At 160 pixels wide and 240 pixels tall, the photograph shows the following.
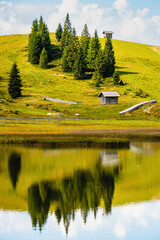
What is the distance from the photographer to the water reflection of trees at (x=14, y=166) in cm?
3234

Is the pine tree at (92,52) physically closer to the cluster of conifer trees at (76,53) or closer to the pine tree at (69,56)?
the cluster of conifer trees at (76,53)

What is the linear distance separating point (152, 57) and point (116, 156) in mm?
134221

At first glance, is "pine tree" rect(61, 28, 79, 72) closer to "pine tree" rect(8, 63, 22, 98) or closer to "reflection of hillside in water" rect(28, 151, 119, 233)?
"pine tree" rect(8, 63, 22, 98)

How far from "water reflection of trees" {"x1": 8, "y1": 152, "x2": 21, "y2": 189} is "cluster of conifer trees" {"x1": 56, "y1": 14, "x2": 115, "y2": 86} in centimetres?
7940

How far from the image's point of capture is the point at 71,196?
26969 mm

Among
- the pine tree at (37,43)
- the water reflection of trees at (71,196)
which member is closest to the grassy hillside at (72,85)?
the pine tree at (37,43)

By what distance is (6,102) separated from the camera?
319 ft

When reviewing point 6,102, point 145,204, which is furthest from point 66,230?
point 6,102

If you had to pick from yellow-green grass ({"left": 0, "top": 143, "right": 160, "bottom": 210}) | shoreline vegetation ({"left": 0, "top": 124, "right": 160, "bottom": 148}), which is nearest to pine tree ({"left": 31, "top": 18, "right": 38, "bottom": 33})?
shoreline vegetation ({"left": 0, "top": 124, "right": 160, "bottom": 148})

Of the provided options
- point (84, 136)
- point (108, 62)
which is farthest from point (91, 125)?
point (108, 62)

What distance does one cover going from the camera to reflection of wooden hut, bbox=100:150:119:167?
1534 inches

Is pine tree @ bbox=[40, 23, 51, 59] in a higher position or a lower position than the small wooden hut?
higher

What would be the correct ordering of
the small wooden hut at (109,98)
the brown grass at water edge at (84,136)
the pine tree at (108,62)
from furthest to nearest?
1. the pine tree at (108,62)
2. the small wooden hut at (109,98)
3. the brown grass at water edge at (84,136)

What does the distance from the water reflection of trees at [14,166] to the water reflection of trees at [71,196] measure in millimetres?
3324
